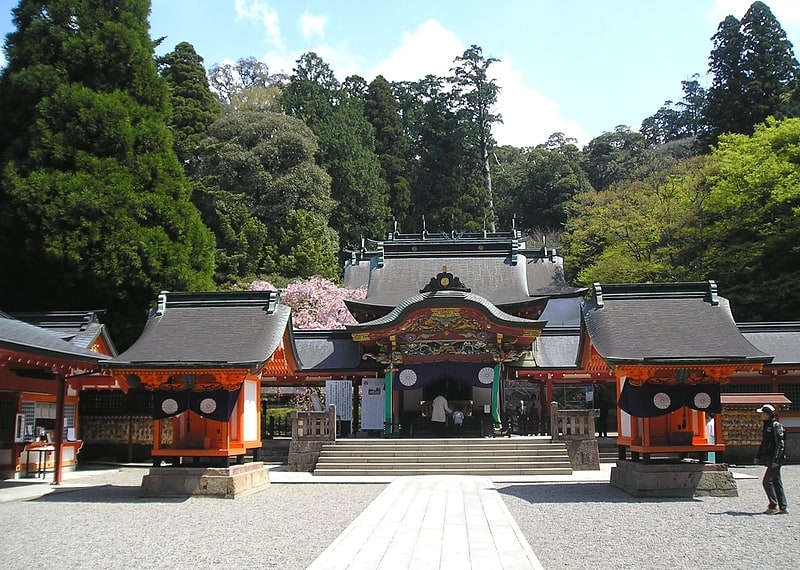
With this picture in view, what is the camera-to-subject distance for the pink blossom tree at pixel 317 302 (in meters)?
31.2

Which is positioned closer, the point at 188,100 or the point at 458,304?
the point at 458,304

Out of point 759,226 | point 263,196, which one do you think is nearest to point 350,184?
point 263,196

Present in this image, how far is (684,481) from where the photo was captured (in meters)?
12.3

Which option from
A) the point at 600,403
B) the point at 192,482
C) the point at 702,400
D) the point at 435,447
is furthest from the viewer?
the point at 600,403

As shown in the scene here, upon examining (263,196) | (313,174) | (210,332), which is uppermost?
(313,174)

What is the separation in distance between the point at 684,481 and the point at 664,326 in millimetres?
2861

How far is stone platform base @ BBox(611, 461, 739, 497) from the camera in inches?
483

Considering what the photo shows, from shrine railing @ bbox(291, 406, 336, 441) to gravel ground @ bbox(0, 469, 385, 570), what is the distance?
12.3ft

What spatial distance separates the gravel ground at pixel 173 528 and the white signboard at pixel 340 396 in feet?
24.5

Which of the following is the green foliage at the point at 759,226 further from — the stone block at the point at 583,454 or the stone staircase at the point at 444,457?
the stone staircase at the point at 444,457

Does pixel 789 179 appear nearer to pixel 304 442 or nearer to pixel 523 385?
pixel 523 385

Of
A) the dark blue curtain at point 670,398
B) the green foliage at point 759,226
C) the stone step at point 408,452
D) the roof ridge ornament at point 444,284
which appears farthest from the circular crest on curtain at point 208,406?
the green foliage at point 759,226

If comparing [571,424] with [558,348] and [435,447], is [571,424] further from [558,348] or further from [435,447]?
[558,348]

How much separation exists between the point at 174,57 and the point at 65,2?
26.3 metres
